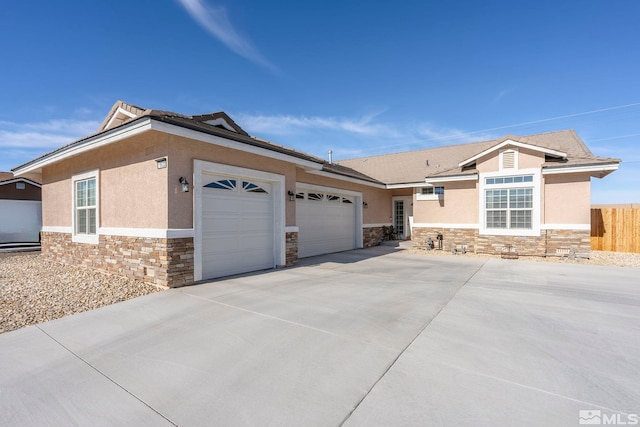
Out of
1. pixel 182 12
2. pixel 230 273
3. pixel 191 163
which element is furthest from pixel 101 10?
pixel 230 273

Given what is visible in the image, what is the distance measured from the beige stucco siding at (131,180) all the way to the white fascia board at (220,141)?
2.00 feet

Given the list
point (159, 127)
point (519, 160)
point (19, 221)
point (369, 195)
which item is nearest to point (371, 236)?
point (369, 195)

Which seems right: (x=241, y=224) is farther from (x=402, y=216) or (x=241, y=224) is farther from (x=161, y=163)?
(x=402, y=216)

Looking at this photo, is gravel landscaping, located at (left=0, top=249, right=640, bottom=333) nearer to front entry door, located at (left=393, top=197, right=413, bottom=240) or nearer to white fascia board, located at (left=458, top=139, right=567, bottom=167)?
white fascia board, located at (left=458, top=139, right=567, bottom=167)

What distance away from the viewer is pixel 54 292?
6266 mm

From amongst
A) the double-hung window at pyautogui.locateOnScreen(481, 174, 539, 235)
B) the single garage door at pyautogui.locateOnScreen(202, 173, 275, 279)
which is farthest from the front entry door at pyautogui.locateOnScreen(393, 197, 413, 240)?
the single garage door at pyautogui.locateOnScreen(202, 173, 275, 279)

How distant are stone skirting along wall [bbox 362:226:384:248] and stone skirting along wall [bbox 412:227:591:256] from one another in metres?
3.03

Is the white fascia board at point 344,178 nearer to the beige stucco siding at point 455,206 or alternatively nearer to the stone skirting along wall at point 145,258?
the beige stucco siding at point 455,206

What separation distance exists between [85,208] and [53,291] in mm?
3670

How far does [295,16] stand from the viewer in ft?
34.9

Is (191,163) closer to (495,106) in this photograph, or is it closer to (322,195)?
(322,195)

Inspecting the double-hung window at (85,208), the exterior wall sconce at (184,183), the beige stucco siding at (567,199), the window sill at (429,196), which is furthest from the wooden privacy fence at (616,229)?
the double-hung window at (85,208)

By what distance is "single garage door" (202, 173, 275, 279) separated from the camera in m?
7.48

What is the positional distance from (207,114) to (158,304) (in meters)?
5.45
